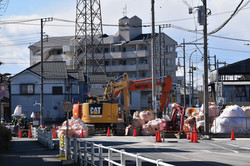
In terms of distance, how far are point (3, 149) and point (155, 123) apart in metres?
15.9

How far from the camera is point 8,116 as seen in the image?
8319 centimetres

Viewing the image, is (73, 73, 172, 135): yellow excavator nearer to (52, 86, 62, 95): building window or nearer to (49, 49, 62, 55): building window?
(52, 86, 62, 95): building window

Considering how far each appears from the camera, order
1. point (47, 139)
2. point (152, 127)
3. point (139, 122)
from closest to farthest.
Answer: point (47, 139)
point (152, 127)
point (139, 122)

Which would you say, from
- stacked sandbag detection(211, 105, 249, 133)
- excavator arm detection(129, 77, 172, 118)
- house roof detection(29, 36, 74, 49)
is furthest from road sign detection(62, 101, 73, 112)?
house roof detection(29, 36, 74, 49)

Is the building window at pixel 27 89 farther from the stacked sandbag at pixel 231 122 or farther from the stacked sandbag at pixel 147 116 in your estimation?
the stacked sandbag at pixel 231 122

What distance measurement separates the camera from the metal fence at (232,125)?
118 ft

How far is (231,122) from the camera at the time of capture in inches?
1417

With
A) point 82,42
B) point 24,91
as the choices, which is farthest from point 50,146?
point 82,42

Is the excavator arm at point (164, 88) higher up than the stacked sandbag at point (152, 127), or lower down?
higher up

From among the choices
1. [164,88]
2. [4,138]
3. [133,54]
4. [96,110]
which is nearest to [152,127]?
[164,88]

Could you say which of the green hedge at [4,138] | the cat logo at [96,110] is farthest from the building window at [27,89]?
the green hedge at [4,138]

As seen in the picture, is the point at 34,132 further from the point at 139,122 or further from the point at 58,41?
the point at 58,41

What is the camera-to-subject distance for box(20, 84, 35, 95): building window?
3137 inches

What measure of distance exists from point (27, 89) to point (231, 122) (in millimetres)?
50095
